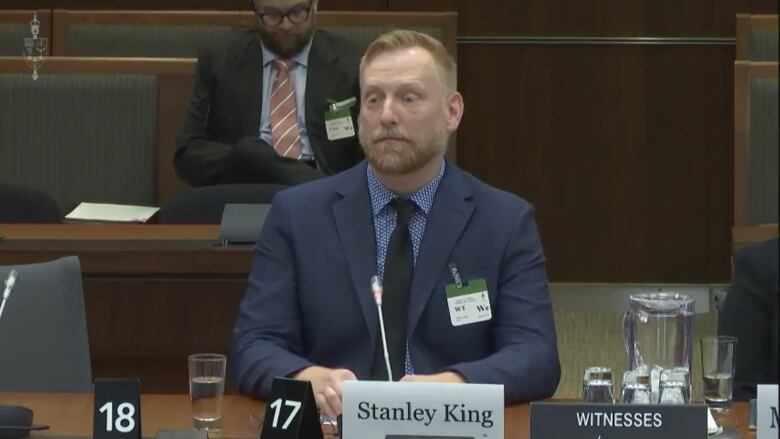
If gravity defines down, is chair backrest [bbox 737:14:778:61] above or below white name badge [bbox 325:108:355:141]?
above

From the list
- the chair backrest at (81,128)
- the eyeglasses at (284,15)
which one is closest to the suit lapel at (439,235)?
the eyeglasses at (284,15)

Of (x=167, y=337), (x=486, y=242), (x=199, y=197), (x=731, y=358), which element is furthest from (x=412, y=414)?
(x=199, y=197)

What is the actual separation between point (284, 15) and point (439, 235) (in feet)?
7.67

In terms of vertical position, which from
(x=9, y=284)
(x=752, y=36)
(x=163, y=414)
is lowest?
(x=163, y=414)

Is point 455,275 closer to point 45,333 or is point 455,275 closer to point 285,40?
point 45,333

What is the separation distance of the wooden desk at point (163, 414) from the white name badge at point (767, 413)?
152 mm

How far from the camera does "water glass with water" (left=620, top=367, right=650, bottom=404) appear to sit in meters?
2.34

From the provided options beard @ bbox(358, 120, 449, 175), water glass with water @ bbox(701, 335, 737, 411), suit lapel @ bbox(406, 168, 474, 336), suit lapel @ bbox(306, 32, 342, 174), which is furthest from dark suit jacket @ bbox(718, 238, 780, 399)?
suit lapel @ bbox(306, 32, 342, 174)

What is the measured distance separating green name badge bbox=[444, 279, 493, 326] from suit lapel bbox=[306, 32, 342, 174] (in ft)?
7.64

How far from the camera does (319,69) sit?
5164mm

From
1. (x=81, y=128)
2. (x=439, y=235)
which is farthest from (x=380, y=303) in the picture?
(x=81, y=128)

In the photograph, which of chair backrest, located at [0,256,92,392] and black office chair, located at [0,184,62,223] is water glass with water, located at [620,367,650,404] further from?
black office chair, located at [0,184,62,223]

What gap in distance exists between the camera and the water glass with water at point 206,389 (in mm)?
2438

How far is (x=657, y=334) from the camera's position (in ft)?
8.65
